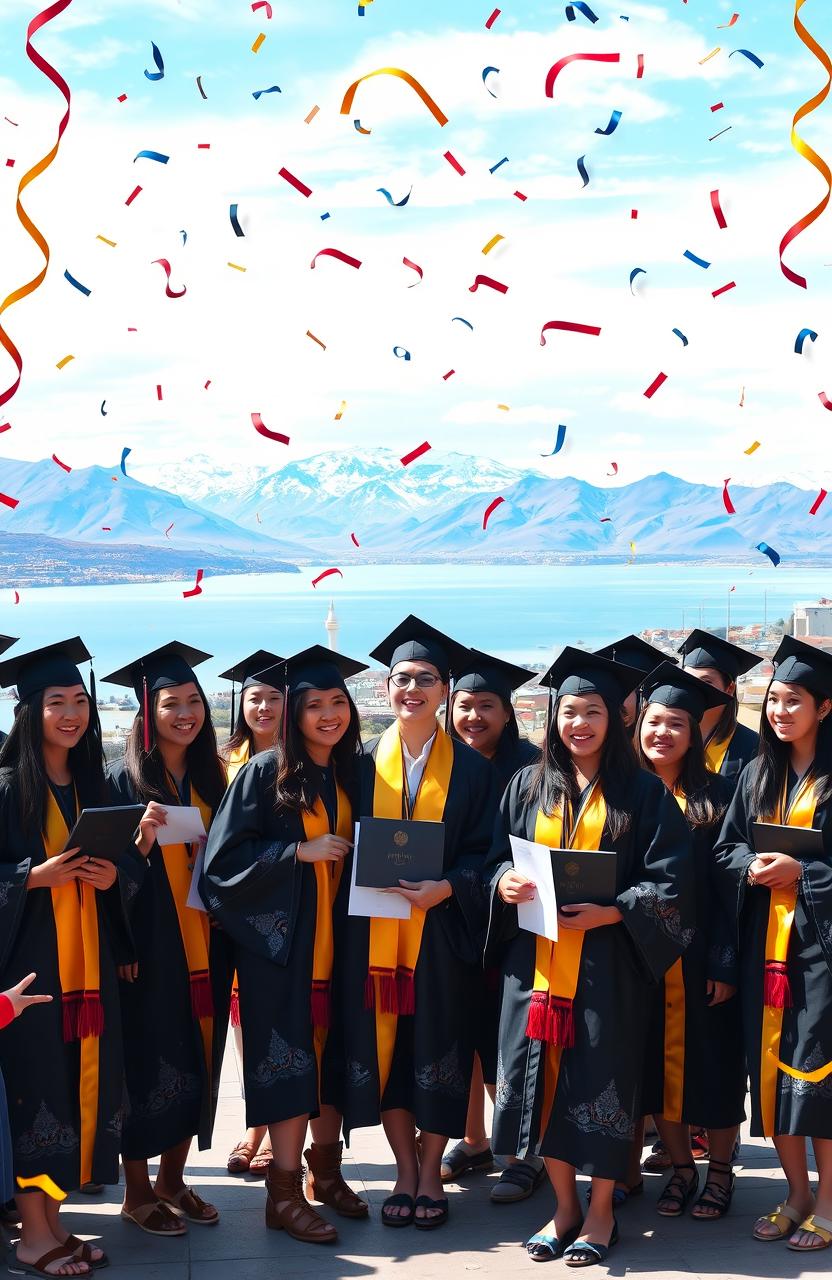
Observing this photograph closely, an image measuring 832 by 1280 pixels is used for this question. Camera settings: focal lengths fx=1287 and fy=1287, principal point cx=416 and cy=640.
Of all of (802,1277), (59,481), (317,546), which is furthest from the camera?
(317,546)

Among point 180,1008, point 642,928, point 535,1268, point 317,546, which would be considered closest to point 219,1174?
point 180,1008

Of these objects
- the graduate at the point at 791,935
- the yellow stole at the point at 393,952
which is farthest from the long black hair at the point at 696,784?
the yellow stole at the point at 393,952

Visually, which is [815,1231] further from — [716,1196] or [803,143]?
[803,143]

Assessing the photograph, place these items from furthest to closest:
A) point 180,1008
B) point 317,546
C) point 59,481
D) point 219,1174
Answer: point 317,546 < point 59,481 < point 219,1174 < point 180,1008

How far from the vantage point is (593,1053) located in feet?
13.5

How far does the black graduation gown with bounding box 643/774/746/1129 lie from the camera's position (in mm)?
4398

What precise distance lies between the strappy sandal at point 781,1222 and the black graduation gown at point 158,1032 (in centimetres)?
186

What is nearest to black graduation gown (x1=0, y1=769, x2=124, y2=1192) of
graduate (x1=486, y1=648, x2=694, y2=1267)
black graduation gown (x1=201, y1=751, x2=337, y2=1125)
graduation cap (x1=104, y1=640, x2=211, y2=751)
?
black graduation gown (x1=201, y1=751, x2=337, y2=1125)

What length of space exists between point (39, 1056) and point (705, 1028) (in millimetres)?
2213

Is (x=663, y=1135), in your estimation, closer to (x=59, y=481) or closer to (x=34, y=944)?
(x=34, y=944)

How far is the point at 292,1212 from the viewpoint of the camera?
13.8 feet

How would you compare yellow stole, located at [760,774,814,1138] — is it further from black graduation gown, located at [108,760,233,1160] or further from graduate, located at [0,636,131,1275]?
graduate, located at [0,636,131,1275]

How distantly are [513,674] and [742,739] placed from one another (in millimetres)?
991

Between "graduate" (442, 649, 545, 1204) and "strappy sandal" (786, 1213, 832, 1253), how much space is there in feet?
3.15
